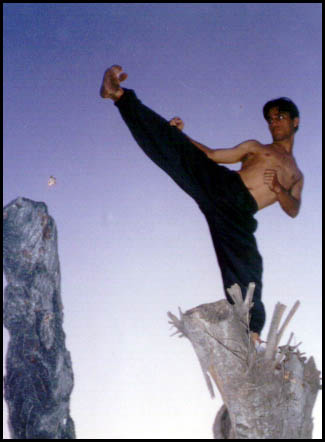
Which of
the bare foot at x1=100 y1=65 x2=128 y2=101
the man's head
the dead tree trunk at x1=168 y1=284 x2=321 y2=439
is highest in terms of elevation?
the bare foot at x1=100 y1=65 x2=128 y2=101

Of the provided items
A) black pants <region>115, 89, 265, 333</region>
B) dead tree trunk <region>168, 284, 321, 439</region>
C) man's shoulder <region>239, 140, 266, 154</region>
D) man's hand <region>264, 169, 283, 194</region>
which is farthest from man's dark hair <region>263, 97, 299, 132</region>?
dead tree trunk <region>168, 284, 321, 439</region>

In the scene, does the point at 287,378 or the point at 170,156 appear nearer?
the point at 287,378

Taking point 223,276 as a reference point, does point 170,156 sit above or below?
above

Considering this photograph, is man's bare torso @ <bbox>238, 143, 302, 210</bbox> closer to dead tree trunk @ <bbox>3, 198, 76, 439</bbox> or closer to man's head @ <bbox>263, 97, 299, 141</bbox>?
man's head @ <bbox>263, 97, 299, 141</bbox>

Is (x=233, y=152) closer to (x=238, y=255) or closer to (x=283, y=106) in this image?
(x=283, y=106)

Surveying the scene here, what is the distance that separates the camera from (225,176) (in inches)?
159

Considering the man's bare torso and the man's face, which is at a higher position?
the man's face

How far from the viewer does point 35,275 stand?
3.95 metres

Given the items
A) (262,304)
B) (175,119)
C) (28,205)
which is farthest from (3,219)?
(262,304)

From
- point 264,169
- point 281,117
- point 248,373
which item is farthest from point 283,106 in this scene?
point 248,373

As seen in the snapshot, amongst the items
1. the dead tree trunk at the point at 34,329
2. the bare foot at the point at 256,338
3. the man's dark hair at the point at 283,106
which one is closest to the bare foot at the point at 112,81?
the dead tree trunk at the point at 34,329

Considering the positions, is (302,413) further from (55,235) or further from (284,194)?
(55,235)

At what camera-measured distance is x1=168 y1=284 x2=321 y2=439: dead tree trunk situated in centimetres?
285

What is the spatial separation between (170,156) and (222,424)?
7.69 feet
